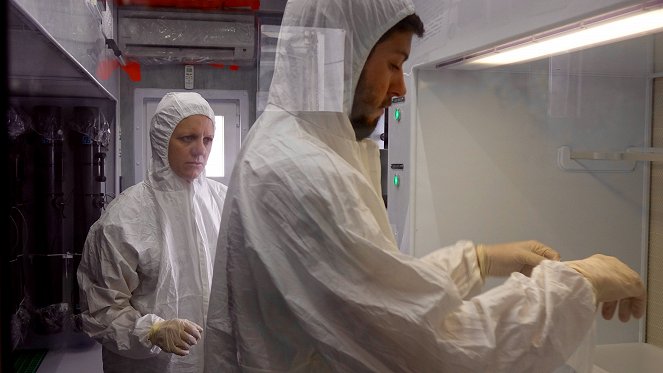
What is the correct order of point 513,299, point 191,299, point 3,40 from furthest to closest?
1. point 191,299
2. point 3,40
3. point 513,299

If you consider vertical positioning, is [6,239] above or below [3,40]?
below

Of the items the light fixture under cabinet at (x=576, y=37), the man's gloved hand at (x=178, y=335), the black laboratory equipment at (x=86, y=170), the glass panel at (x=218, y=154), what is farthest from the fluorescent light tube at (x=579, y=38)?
the black laboratory equipment at (x=86, y=170)

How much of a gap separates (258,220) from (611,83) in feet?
2.56

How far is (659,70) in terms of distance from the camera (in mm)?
1104

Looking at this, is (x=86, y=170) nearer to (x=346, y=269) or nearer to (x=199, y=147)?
(x=199, y=147)

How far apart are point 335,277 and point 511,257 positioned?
39 cm

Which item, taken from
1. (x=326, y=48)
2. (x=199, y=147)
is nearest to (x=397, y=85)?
(x=326, y=48)

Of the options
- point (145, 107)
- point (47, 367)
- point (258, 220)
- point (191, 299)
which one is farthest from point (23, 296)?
point (258, 220)

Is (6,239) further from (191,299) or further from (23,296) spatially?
(23,296)

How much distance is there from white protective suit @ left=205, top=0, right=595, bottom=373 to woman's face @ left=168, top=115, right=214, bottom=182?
182 mm

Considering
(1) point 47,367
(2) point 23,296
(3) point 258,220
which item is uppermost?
(3) point 258,220

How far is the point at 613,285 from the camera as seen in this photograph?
0.90 m

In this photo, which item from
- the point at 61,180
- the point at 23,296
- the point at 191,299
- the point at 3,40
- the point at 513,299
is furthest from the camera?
the point at 61,180

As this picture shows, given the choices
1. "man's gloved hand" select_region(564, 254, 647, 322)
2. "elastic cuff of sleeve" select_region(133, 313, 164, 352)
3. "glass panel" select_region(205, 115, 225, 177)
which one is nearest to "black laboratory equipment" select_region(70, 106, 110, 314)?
"elastic cuff of sleeve" select_region(133, 313, 164, 352)
